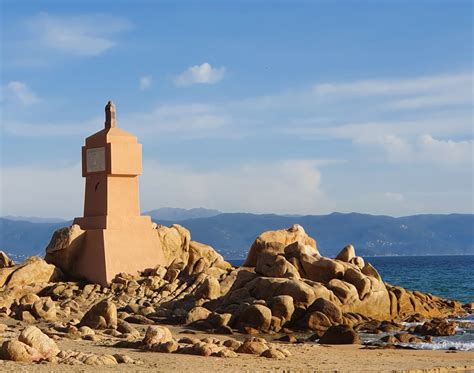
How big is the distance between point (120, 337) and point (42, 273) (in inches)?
502

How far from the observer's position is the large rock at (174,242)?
36.7 metres

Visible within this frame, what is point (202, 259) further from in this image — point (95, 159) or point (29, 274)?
point (29, 274)

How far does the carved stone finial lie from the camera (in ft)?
117

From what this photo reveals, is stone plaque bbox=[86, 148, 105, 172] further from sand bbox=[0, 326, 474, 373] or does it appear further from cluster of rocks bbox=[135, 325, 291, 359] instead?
cluster of rocks bbox=[135, 325, 291, 359]

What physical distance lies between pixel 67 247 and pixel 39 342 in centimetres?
1723

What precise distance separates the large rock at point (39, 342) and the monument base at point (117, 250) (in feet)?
49.6

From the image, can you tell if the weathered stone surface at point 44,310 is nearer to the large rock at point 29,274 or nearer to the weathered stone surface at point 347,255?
the large rock at point 29,274

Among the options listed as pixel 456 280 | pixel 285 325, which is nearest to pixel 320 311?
pixel 285 325

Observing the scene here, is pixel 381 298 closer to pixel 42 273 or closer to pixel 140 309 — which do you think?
pixel 140 309

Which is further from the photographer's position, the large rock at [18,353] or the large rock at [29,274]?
the large rock at [29,274]

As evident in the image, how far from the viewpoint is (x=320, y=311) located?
26906 mm

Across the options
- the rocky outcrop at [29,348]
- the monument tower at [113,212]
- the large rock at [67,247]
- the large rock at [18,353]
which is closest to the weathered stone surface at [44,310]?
the monument tower at [113,212]

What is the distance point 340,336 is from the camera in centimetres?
2388

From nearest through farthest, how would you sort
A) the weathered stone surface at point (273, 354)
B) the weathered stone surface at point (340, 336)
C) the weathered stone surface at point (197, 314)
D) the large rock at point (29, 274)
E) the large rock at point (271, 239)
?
1. the weathered stone surface at point (273, 354)
2. the weathered stone surface at point (340, 336)
3. the weathered stone surface at point (197, 314)
4. the large rock at point (29, 274)
5. the large rock at point (271, 239)
